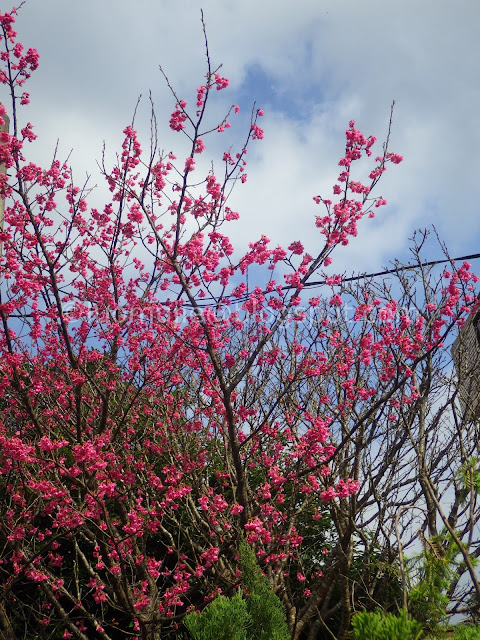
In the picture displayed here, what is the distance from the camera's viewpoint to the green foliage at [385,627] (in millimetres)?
2398

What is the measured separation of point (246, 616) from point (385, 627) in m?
1.23

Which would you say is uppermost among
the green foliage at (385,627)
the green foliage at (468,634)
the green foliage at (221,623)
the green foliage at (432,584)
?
the green foliage at (432,584)

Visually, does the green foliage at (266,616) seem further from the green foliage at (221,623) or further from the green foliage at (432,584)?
the green foliage at (432,584)

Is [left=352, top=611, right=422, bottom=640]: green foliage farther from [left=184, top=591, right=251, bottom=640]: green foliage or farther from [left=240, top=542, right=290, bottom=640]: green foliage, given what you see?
[left=240, top=542, right=290, bottom=640]: green foliage

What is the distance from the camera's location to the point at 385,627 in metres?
2.43

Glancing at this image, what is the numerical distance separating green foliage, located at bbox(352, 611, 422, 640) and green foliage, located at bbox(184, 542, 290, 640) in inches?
41.6

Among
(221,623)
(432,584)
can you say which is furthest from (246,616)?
(432,584)

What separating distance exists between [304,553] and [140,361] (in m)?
3.86

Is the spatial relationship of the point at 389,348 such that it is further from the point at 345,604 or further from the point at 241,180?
the point at 345,604

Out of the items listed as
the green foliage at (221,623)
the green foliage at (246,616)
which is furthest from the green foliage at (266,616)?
the green foliage at (221,623)

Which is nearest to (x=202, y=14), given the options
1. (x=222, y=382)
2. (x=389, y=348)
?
(x=222, y=382)

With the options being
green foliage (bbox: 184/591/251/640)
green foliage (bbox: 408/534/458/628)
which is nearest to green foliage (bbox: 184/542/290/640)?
green foliage (bbox: 184/591/251/640)

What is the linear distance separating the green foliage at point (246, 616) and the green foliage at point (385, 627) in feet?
3.47

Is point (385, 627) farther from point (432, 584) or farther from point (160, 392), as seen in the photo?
point (160, 392)
